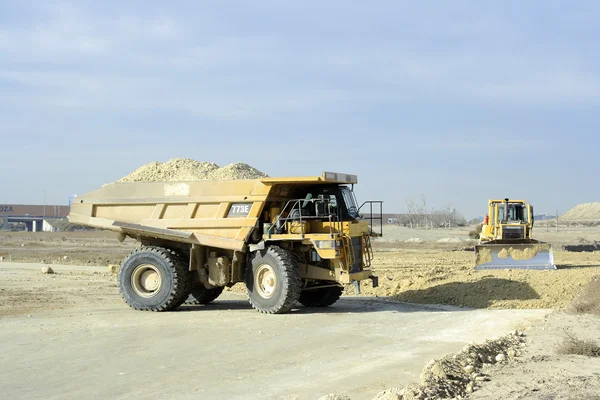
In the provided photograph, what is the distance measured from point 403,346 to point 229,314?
4.84 metres

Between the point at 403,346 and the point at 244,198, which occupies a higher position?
the point at 244,198

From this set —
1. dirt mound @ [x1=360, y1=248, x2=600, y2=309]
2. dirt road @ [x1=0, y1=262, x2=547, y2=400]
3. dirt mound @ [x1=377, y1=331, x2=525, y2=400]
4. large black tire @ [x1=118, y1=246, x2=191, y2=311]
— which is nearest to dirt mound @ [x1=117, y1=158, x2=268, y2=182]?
large black tire @ [x1=118, y1=246, x2=191, y2=311]

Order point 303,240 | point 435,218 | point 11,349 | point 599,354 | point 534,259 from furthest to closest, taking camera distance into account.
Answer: point 435,218 < point 534,259 < point 303,240 < point 11,349 < point 599,354

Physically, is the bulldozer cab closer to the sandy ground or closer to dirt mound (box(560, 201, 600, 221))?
the sandy ground

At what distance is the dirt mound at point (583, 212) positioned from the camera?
159500 mm

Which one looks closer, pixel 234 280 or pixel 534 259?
pixel 234 280

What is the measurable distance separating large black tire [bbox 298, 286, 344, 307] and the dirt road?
0.91ft

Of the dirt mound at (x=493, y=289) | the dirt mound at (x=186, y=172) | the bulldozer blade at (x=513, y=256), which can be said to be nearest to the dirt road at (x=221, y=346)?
the dirt mound at (x=493, y=289)

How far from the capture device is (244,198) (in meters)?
15.0

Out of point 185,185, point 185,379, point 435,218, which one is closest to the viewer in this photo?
point 185,379

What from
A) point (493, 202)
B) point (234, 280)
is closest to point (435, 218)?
point (493, 202)

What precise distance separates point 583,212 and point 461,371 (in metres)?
170

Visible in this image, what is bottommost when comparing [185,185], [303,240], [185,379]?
[185,379]

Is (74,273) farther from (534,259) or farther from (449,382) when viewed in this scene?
(449,382)
